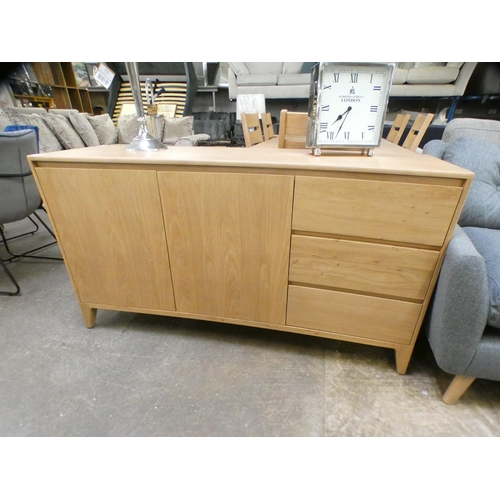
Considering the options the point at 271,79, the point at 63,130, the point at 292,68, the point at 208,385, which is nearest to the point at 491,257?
the point at 208,385

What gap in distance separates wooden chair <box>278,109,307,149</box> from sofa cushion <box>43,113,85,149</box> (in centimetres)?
211

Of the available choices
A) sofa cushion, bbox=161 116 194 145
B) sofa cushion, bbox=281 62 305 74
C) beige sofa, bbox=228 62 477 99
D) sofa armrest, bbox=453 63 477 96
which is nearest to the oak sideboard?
sofa cushion, bbox=161 116 194 145

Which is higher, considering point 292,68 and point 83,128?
point 292,68

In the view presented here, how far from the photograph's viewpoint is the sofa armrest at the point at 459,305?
731 mm

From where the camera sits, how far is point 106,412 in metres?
0.90

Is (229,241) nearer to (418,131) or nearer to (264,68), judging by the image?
(418,131)

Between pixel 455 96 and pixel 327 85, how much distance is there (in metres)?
3.95

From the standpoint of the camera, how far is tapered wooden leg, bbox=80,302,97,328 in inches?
47.9

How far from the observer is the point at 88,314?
1.23 meters

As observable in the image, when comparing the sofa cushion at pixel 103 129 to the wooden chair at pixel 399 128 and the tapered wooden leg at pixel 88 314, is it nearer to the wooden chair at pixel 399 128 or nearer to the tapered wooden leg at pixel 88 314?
the tapered wooden leg at pixel 88 314

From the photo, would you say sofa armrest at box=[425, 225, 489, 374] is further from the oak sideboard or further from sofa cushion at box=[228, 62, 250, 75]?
sofa cushion at box=[228, 62, 250, 75]

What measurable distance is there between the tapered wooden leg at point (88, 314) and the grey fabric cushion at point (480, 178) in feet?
5.59

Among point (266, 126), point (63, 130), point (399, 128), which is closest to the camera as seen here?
point (399, 128)

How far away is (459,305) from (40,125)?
2997mm
